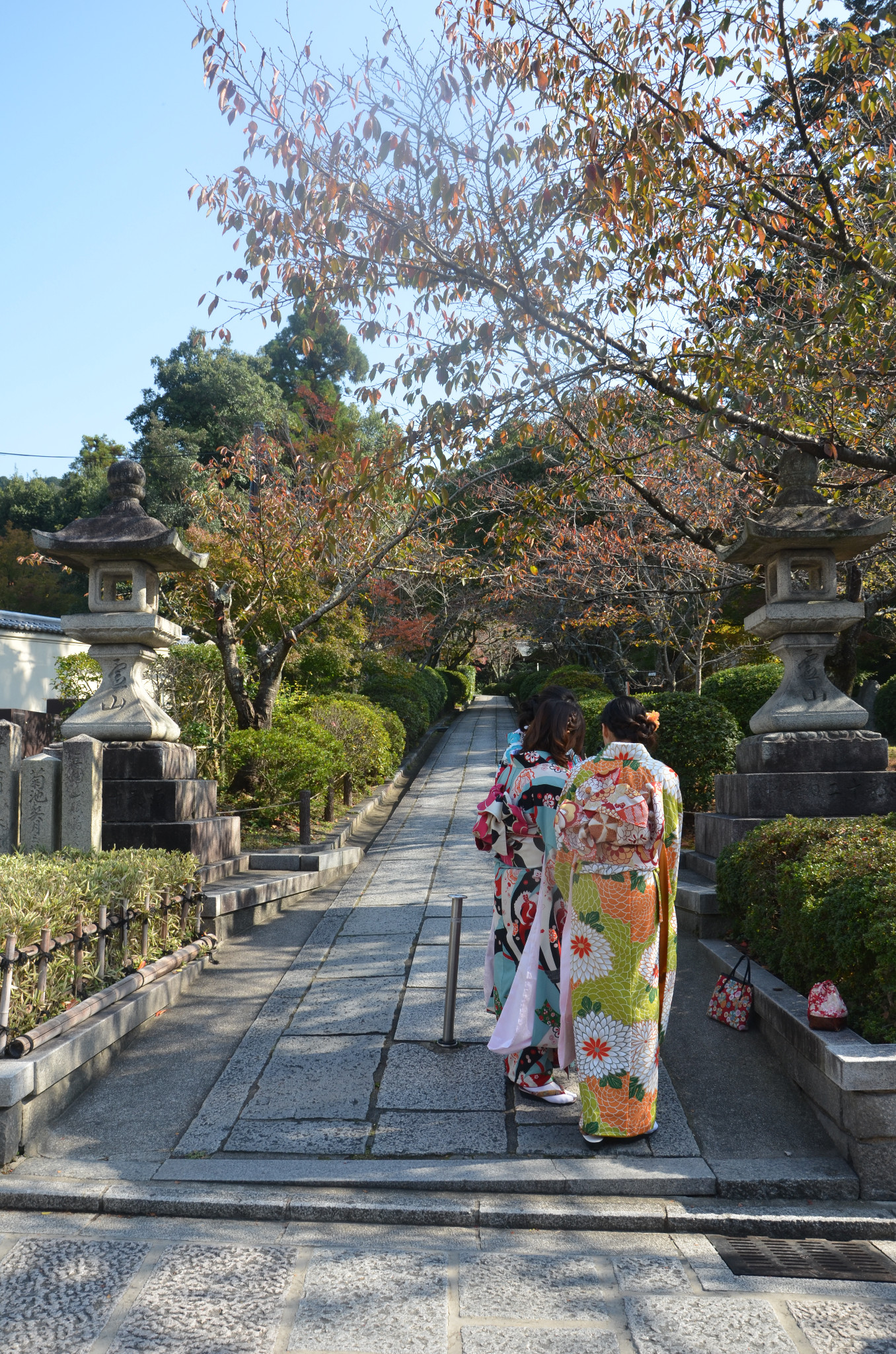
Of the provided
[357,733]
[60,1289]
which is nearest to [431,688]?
[357,733]

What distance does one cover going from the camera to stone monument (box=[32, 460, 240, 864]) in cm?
684

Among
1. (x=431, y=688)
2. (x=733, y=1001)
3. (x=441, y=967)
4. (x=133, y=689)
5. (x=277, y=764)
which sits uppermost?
(x=431, y=688)

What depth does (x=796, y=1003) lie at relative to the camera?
4.25 m

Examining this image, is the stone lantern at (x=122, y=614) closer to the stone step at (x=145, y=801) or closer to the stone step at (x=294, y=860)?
the stone step at (x=145, y=801)

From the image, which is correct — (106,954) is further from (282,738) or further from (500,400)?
(282,738)

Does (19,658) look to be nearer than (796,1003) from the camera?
No

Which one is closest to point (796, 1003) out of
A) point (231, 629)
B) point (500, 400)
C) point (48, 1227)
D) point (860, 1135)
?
point (860, 1135)

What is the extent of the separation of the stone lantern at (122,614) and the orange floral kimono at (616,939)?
4.28 meters

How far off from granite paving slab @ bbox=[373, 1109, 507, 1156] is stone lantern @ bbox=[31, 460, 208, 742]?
13.1ft

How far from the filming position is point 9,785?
5.78m

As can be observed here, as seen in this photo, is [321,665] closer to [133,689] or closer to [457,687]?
[133,689]

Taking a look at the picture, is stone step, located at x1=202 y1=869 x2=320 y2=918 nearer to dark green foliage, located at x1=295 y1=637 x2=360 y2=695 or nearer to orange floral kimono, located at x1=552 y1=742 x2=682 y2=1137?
orange floral kimono, located at x1=552 y1=742 x2=682 y2=1137

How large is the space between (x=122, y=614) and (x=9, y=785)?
74.2 inches

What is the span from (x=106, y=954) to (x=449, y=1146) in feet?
7.27
